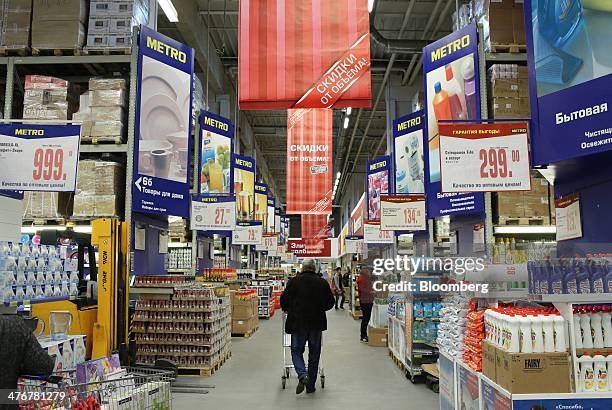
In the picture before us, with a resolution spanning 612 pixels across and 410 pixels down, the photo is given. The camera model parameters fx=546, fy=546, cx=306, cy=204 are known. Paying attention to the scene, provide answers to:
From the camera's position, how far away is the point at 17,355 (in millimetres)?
3236

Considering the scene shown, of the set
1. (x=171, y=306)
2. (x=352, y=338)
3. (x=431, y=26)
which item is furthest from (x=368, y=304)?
(x=431, y=26)

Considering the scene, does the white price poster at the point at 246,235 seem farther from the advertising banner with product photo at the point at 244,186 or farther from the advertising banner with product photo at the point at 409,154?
the advertising banner with product photo at the point at 409,154

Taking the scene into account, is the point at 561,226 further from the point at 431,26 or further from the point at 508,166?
the point at 431,26

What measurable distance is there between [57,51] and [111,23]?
1023 mm

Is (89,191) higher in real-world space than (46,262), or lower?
higher

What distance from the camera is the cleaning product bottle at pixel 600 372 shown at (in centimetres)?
356

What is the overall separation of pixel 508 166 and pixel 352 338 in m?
9.17

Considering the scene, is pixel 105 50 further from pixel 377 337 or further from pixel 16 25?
pixel 377 337

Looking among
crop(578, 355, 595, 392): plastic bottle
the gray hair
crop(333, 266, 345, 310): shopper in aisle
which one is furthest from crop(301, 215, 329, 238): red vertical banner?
crop(578, 355, 595, 392): plastic bottle

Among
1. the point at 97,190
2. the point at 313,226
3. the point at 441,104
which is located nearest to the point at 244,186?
the point at 97,190

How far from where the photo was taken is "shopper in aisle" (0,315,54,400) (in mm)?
3195

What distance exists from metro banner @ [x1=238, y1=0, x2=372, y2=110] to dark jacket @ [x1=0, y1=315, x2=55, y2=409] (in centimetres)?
402

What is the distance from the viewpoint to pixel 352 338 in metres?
13.9

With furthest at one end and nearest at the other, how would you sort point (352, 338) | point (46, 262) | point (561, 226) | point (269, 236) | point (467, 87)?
point (269, 236), point (352, 338), point (467, 87), point (561, 226), point (46, 262)
